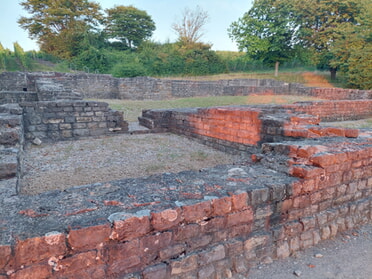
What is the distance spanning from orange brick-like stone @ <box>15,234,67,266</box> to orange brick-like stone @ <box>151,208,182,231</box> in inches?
25.8

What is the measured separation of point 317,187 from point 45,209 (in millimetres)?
2888

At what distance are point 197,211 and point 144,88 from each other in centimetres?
1907

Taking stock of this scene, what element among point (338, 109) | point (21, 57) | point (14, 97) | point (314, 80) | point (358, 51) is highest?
point (21, 57)

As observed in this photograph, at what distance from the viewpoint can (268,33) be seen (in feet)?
100

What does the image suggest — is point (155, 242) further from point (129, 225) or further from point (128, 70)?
point (128, 70)

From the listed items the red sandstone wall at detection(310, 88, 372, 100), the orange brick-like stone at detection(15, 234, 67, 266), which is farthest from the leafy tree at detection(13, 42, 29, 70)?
the orange brick-like stone at detection(15, 234, 67, 266)

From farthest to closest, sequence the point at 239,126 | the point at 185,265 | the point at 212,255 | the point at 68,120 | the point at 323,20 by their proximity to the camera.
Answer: the point at 323,20 < the point at 68,120 < the point at 239,126 < the point at 212,255 < the point at 185,265

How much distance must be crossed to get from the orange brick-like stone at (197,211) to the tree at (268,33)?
3084 cm

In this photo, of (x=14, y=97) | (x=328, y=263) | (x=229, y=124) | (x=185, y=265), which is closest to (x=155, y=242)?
(x=185, y=265)

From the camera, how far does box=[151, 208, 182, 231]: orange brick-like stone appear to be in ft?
6.71

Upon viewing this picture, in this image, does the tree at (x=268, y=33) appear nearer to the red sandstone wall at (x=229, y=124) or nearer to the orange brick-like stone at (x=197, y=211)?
the red sandstone wall at (x=229, y=124)

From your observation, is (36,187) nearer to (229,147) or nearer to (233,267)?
(233,267)

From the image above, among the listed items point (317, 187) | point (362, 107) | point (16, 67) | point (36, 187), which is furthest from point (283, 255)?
point (16, 67)

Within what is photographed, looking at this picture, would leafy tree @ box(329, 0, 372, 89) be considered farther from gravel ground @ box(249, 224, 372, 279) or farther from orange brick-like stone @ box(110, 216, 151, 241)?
orange brick-like stone @ box(110, 216, 151, 241)
